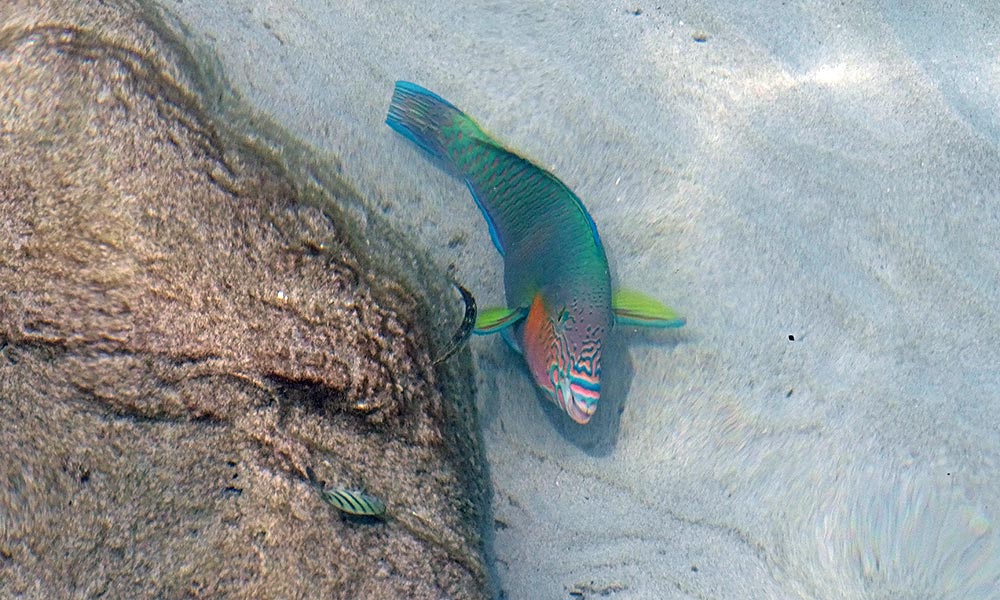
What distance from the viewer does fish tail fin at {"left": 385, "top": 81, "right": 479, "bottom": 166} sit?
3.18 meters

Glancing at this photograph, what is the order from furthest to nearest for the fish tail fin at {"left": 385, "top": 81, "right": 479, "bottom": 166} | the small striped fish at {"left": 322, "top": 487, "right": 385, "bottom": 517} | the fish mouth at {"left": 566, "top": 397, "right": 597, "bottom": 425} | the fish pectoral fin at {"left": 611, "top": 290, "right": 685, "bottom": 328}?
the fish tail fin at {"left": 385, "top": 81, "right": 479, "bottom": 166} → the fish pectoral fin at {"left": 611, "top": 290, "right": 685, "bottom": 328} → the fish mouth at {"left": 566, "top": 397, "right": 597, "bottom": 425} → the small striped fish at {"left": 322, "top": 487, "right": 385, "bottom": 517}

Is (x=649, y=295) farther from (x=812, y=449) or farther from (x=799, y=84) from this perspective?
(x=799, y=84)

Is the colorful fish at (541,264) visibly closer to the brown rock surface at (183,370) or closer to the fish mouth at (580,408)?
the fish mouth at (580,408)

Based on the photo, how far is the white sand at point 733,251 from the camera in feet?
9.22

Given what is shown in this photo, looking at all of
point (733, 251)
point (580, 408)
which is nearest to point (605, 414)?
point (580, 408)

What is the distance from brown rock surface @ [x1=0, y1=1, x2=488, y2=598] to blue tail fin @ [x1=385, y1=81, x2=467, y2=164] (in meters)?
0.81

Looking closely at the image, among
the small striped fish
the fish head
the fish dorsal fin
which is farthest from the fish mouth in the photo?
the small striped fish

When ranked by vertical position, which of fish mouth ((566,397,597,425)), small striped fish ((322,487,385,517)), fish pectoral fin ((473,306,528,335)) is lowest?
fish mouth ((566,397,597,425))

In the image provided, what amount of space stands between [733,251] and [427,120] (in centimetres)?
154

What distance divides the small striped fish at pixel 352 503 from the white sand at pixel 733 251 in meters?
0.72

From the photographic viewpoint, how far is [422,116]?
3242 mm

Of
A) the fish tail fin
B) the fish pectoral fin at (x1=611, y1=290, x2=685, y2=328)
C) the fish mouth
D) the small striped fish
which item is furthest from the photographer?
the fish tail fin

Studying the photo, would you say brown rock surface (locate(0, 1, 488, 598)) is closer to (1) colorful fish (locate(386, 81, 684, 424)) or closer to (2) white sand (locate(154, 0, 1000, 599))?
(1) colorful fish (locate(386, 81, 684, 424))

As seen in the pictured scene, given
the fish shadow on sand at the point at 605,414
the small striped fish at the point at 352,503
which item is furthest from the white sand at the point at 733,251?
the small striped fish at the point at 352,503
